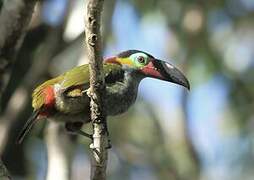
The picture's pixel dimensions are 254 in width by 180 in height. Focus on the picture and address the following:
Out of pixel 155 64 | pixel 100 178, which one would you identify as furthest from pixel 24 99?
A: pixel 100 178

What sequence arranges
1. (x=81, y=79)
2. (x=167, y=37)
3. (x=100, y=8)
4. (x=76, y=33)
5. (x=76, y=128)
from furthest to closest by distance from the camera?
(x=167, y=37) → (x=76, y=33) → (x=76, y=128) → (x=81, y=79) → (x=100, y=8)

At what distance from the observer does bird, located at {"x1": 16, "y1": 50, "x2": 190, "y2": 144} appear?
442 centimetres

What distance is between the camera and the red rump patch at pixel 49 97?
4422 mm

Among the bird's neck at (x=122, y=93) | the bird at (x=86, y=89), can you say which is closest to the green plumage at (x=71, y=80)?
the bird at (x=86, y=89)

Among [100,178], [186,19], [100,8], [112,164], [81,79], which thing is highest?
[186,19]

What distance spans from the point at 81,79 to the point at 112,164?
671 cm

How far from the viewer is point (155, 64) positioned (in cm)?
466

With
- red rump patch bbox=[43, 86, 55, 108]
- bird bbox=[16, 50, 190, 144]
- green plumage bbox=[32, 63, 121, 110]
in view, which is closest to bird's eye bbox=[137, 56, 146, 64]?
bird bbox=[16, 50, 190, 144]

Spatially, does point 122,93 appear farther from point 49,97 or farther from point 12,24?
point 12,24

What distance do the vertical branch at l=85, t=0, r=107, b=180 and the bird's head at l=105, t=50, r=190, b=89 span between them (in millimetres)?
846

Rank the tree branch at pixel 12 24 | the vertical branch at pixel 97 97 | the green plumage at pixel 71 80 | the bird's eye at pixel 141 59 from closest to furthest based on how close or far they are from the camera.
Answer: the vertical branch at pixel 97 97 → the green plumage at pixel 71 80 → the bird's eye at pixel 141 59 → the tree branch at pixel 12 24

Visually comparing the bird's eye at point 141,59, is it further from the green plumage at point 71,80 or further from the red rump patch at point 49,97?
→ the red rump patch at point 49,97

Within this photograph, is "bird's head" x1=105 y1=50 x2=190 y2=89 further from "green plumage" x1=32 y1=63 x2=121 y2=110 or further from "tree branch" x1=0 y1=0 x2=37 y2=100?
"tree branch" x1=0 y1=0 x2=37 y2=100

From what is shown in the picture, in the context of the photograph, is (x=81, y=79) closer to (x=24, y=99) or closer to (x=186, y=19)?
(x=24, y=99)
